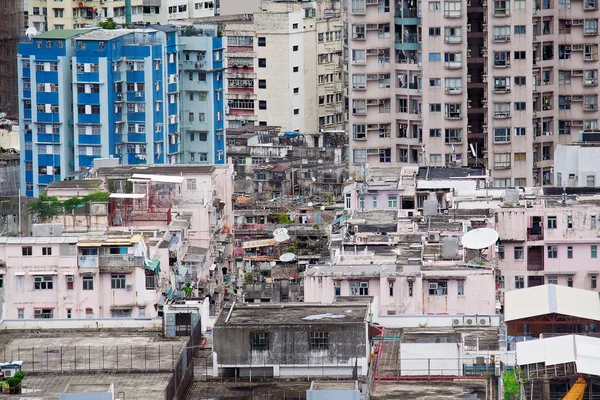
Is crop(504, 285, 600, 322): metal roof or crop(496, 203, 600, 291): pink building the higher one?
crop(496, 203, 600, 291): pink building

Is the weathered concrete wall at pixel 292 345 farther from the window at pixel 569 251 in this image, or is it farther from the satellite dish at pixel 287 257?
the satellite dish at pixel 287 257

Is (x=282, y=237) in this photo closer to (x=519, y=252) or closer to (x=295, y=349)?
(x=519, y=252)

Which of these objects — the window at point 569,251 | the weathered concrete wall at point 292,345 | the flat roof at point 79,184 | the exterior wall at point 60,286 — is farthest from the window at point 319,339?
the flat roof at point 79,184

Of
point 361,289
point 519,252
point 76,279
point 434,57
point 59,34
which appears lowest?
point 361,289

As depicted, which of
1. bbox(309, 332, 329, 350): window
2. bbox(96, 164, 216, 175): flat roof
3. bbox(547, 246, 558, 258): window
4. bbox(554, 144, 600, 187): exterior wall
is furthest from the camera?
bbox(96, 164, 216, 175): flat roof

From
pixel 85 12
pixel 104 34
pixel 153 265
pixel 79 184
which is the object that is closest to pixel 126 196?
pixel 79 184

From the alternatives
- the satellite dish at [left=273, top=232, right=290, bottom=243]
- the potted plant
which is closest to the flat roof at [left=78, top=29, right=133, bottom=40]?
the satellite dish at [left=273, top=232, right=290, bottom=243]

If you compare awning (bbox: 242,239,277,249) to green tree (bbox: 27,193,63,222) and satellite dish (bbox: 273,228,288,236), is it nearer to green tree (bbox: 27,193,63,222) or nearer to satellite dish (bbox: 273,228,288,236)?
satellite dish (bbox: 273,228,288,236)
